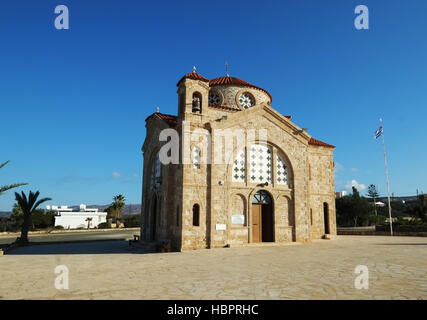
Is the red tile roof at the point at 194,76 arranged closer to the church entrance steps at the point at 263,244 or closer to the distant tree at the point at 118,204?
the church entrance steps at the point at 263,244

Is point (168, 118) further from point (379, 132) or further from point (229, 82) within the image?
point (379, 132)

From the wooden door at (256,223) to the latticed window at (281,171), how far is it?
8.18 ft

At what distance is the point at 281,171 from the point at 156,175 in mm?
8861

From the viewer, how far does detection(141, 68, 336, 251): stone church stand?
16.3 meters

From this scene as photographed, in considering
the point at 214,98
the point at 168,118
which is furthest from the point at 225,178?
the point at 214,98

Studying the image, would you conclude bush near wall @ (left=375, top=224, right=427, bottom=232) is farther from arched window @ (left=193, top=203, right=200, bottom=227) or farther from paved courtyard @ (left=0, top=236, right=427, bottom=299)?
arched window @ (left=193, top=203, right=200, bottom=227)

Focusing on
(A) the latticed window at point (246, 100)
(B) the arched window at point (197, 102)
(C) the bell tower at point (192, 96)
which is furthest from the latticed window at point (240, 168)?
(A) the latticed window at point (246, 100)

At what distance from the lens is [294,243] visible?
18484 mm

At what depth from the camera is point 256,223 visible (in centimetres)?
1844

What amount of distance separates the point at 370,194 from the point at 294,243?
66.3 metres

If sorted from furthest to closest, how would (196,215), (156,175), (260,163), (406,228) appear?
(406,228) → (156,175) → (260,163) → (196,215)
